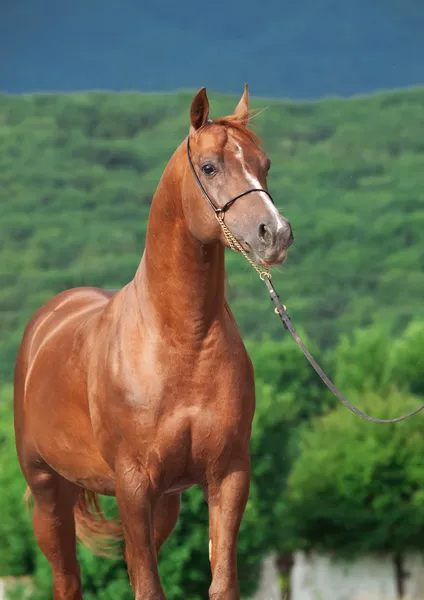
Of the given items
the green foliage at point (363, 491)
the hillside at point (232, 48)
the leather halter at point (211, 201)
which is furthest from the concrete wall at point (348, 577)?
the hillside at point (232, 48)

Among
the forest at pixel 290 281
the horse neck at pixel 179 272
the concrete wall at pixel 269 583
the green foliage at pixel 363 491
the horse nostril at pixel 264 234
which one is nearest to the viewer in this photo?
the horse nostril at pixel 264 234

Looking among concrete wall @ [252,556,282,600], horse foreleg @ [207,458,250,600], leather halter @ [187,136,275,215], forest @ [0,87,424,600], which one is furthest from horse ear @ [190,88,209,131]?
concrete wall @ [252,556,282,600]

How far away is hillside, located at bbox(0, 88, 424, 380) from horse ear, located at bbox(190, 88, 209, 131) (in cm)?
833

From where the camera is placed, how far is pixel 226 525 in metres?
4.35

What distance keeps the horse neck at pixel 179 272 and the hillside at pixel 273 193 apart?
8043mm

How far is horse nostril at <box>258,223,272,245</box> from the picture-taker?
3.86 meters

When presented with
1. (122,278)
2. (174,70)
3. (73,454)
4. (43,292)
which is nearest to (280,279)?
(122,278)

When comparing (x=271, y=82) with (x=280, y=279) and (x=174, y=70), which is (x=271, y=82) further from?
(x=280, y=279)

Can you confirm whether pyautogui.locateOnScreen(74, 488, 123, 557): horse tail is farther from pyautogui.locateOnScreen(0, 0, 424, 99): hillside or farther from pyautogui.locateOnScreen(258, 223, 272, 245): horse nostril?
pyautogui.locateOnScreen(0, 0, 424, 99): hillside

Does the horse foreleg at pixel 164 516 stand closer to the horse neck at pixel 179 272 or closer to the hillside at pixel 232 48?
the horse neck at pixel 179 272

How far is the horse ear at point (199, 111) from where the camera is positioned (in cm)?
414

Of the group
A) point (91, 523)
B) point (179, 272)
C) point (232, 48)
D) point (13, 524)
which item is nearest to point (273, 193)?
point (232, 48)

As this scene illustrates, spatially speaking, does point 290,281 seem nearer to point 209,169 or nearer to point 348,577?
point 348,577

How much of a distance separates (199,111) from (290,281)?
925 cm
